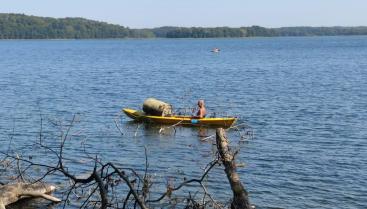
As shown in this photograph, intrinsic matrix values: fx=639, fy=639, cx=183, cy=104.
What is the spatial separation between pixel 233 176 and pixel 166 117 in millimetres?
23931

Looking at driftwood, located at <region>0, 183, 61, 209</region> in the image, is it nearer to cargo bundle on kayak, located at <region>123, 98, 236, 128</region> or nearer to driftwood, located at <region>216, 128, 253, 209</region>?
driftwood, located at <region>216, 128, 253, 209</region>

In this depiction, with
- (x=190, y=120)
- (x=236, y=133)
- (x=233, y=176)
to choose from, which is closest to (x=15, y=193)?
(x=233, y=176)

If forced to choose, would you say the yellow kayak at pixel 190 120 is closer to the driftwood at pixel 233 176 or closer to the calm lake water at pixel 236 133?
the calm lake water at pixel 236 133

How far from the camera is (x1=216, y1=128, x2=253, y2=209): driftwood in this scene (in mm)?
8078

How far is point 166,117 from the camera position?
32.1m

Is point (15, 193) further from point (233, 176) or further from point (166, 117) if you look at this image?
point (166, 117)

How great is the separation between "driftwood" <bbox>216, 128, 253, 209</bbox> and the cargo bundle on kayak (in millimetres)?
22423

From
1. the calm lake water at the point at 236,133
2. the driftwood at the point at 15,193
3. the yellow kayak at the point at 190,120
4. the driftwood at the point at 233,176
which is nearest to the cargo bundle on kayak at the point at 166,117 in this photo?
the yellow kayak at the point at 190,120

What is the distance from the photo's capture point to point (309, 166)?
22562mm

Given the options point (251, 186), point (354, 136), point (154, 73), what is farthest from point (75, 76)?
point (251, 186)

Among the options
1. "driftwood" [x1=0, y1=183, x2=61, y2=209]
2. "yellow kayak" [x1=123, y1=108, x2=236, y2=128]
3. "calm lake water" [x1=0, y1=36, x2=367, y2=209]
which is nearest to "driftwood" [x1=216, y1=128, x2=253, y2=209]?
"calm lake water" [x1=0, y1=36, x2=367, y2=209]

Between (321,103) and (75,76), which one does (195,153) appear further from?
(75,76)

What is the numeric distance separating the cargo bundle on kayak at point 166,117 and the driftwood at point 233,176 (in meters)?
22.4

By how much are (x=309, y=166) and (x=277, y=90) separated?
29.0m
